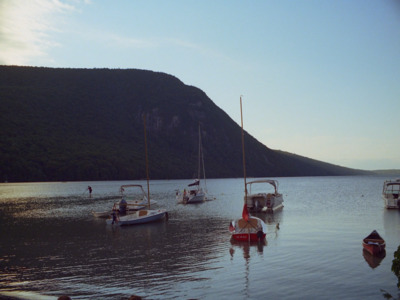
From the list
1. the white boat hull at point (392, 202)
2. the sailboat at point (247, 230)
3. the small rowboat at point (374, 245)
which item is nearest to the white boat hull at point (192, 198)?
the white boat hull at point (392, 202)

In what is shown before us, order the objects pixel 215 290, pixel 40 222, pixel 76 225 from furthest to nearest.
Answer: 1. pixel 40 222
2. pixel 76 225
3. pixel 215 290

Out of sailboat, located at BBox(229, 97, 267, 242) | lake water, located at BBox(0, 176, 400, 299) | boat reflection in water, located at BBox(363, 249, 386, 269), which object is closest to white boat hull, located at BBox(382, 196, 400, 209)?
lake water, located at BBox(0, 176, 400, 299)

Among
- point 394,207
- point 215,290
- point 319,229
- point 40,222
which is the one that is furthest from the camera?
point 394,207

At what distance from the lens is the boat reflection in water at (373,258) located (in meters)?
22.1

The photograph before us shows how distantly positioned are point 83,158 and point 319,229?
142 meters

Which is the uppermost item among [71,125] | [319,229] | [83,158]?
[71,125]

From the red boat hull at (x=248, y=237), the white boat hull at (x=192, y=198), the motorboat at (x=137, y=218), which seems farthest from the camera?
the white boat hull at (x=192, y=198)

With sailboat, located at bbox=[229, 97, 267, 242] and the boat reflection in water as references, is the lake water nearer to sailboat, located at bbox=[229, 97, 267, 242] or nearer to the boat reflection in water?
the boat reflection in water

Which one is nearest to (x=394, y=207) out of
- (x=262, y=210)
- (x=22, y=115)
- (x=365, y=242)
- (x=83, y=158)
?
(x=262, y=210)

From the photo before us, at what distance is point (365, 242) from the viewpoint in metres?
25.5

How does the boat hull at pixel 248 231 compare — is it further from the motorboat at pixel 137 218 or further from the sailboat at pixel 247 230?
the motorboat at pixel 137 218

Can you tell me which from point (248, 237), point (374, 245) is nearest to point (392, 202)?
point (248, 237)

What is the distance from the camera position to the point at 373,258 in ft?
77.0

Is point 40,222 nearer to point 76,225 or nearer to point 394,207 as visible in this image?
point 76,225
